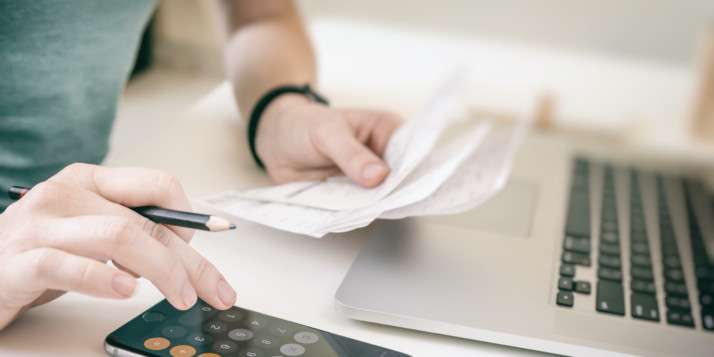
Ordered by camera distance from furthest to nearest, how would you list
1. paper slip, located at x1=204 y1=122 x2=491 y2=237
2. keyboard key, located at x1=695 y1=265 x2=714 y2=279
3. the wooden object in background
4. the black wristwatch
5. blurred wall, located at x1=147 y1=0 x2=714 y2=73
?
1. blurred wall, located at x1=147 y1=0 x2=714 y2=73
2. the wooden object in background
3. the black wristwatch
4. keyboard key, located at x1=695 y1=265 x2=714 y2=279
5. paper slip, located at x1=204 y1=122 x2=491 y2=237

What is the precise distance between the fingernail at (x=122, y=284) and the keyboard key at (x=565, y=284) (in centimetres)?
28

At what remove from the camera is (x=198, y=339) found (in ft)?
1.20

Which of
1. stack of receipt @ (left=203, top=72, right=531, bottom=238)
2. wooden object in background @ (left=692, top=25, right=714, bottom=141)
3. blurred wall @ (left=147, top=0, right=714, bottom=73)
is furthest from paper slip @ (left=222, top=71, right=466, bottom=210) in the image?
blurred wall @ (left=147, top=0, right=714, bottom=73)

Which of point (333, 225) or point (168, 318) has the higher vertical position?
point (333, 225)

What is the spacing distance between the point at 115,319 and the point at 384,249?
189 millimetres

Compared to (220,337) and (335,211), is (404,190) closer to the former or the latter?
(335,211)

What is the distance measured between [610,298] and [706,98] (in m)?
0.72

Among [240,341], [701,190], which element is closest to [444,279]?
[240,341]

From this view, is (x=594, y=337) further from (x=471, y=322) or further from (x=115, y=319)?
(x=115, y=319)

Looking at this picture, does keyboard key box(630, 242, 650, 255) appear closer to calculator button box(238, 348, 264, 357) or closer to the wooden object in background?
calculator button box(238, 348, 264, 357)

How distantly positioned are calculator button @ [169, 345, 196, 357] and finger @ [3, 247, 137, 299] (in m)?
0.04

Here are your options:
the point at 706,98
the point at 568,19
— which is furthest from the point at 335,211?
the point at 568,19

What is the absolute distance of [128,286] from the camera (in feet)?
1.07

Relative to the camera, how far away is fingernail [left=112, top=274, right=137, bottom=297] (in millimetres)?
325
